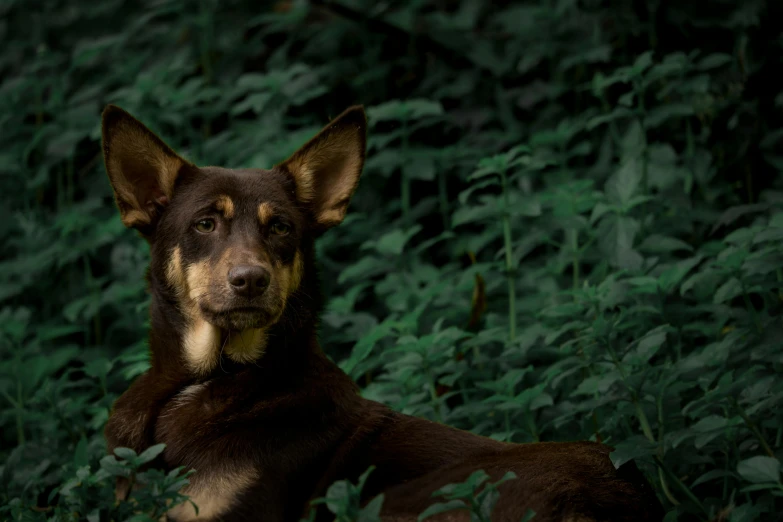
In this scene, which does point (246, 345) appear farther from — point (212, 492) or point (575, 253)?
point (575, 253)

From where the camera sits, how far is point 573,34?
24.3ft

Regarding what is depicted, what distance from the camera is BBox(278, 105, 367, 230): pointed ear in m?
4.34

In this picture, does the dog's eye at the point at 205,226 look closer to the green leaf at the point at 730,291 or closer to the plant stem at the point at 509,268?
the plant stem at the point at 509,268

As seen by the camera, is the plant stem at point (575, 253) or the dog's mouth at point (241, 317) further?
the plant stem at point (575, 253)

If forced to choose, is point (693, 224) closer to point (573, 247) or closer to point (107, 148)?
point (573, 247)

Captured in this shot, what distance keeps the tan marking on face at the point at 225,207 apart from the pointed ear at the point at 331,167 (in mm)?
423

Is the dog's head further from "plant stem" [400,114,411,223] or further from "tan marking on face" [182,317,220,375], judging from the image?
"plant stem" [400,114,411,223]

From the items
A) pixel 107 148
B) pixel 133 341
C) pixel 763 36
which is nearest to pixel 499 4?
pixel 763 36

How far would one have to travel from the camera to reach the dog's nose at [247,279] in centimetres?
371

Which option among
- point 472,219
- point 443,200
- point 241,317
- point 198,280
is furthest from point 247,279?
point 443,200

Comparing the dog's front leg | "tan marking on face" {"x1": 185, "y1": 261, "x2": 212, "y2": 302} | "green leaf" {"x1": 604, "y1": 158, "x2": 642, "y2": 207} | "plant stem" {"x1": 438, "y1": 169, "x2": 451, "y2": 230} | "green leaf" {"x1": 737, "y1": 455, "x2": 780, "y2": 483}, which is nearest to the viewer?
"green leaf" {"x1": 737, "y1": 455, "x2": 780, "y2": 483}

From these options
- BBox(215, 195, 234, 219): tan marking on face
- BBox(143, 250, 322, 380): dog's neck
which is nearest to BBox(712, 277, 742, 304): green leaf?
BBox(143, 250, 322, 380): dog's neck

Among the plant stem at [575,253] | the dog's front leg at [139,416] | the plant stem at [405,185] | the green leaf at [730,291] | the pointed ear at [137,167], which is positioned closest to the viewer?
the dog's front leg at [139,416]

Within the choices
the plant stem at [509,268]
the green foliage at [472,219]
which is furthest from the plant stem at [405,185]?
the plant stem at [509,268]
